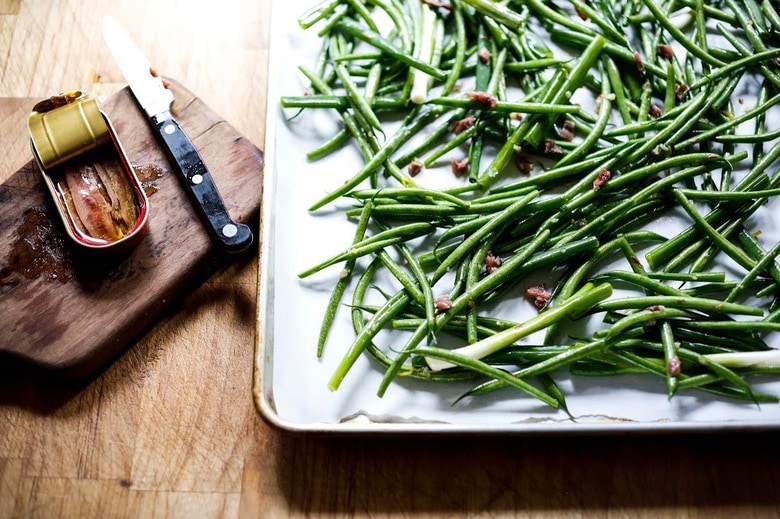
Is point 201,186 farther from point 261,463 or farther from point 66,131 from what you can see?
point 261,463

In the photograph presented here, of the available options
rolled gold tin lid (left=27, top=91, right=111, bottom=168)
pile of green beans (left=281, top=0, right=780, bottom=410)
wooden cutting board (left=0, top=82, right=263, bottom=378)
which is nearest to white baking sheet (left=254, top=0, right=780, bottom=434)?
pile of green beans (left=281, top=0, right=780, bottom=410)

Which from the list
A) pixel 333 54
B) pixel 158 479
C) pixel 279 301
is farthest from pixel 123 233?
pixel 333 54

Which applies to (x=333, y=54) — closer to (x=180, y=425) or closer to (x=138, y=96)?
(x=138, y=96)

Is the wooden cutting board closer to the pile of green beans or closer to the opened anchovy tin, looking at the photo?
the opened anchovy tin

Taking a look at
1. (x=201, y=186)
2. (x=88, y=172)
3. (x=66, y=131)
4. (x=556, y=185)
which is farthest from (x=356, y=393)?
(x=66, y=131)

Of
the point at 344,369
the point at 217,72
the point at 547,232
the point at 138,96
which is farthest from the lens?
the point at 217,72

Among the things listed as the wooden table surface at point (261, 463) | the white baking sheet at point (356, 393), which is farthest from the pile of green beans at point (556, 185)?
the wooden table surface at point (261, 463)

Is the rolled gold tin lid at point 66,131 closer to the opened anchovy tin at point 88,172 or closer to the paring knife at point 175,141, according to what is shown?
the opened anchovy tin at point 88,172
